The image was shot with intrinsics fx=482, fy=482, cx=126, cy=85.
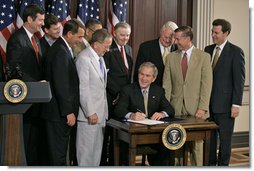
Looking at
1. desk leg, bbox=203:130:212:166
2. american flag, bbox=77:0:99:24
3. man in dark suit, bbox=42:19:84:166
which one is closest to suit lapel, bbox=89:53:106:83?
man in dark suit, bbox=42:19:84:166

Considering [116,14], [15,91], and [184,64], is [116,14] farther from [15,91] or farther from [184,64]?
[15,91]

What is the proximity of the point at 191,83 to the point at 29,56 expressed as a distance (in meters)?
1.36

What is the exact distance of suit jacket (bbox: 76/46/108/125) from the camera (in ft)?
12.5

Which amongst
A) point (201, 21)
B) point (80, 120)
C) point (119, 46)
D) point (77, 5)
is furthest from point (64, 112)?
point (201, 21)

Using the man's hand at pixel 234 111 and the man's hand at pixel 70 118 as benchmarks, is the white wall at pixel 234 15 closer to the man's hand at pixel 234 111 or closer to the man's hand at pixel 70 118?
the man's hand at pixel 234 111

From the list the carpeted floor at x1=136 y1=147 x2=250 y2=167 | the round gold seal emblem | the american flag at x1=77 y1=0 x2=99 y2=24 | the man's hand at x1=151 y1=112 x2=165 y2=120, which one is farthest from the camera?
the american flag at x1=77 y1=0 x2=99 y2=24

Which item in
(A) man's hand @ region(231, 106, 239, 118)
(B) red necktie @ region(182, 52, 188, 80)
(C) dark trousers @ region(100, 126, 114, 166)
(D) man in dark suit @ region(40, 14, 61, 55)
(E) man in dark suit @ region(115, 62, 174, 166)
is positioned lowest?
(C) dark trousers @ region(100, 126, 114, 166)

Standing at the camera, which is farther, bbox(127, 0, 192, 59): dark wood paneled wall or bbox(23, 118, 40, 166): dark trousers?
bbox(127, 0, 192, 59): dark wood paneled wall

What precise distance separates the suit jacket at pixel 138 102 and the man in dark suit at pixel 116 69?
1.08 feet

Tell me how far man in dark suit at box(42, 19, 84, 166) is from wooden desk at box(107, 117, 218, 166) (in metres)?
0.35

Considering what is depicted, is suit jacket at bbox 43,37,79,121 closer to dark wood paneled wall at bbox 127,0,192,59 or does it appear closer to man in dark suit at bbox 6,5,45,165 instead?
man in dark suit at bbox 6,5,45,165

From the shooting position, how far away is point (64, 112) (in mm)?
3738

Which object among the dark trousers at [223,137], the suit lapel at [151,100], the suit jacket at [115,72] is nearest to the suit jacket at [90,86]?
the suit jacket at [115,72]

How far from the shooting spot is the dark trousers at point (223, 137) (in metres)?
4.36
